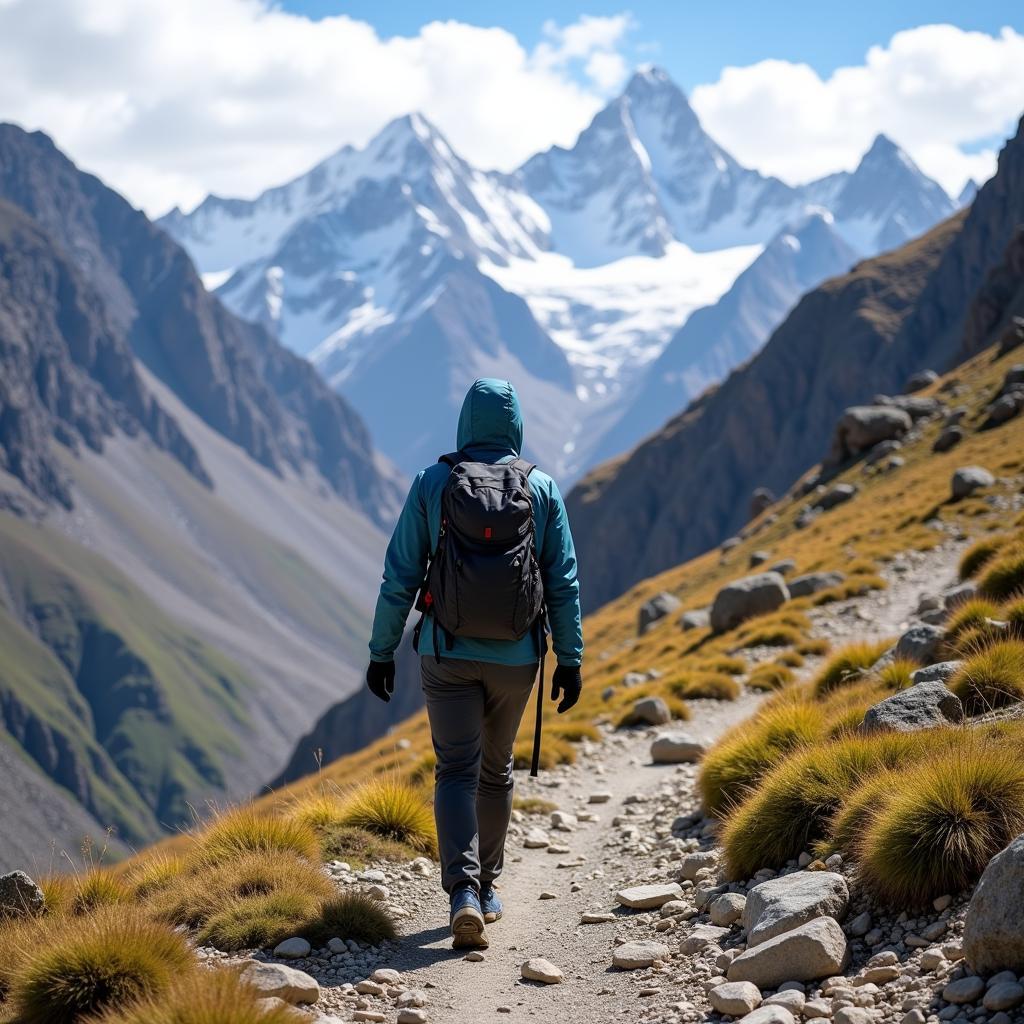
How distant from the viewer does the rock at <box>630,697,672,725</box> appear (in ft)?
65.3

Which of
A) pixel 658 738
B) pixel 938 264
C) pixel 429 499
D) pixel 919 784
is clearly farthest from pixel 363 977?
pixel 938 264

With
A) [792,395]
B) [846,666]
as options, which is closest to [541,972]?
[846,666]

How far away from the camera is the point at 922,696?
10305mm

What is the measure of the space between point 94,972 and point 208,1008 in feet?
4.53

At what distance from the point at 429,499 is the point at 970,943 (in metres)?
4.81

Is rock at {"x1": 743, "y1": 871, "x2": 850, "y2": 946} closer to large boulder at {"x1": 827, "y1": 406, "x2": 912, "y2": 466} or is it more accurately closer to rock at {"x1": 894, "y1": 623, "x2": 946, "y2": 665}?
rock at {"x1": 894, "y1": 623, "x2": 946, "y2": 665}

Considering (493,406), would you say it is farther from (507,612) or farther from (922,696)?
(922,696)

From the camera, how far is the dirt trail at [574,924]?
795 centimetres

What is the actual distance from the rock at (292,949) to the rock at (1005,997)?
473 centimetres

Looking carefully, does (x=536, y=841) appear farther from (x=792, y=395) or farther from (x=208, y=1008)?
(x=792, y=395)

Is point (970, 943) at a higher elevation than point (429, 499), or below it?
below

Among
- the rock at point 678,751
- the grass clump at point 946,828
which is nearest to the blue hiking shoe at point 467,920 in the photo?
the grass clump at point 946,828

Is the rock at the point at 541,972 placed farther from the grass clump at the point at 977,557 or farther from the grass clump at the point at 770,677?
the grass clump at the point at 977,557

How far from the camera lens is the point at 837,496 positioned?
5659 centimetres
